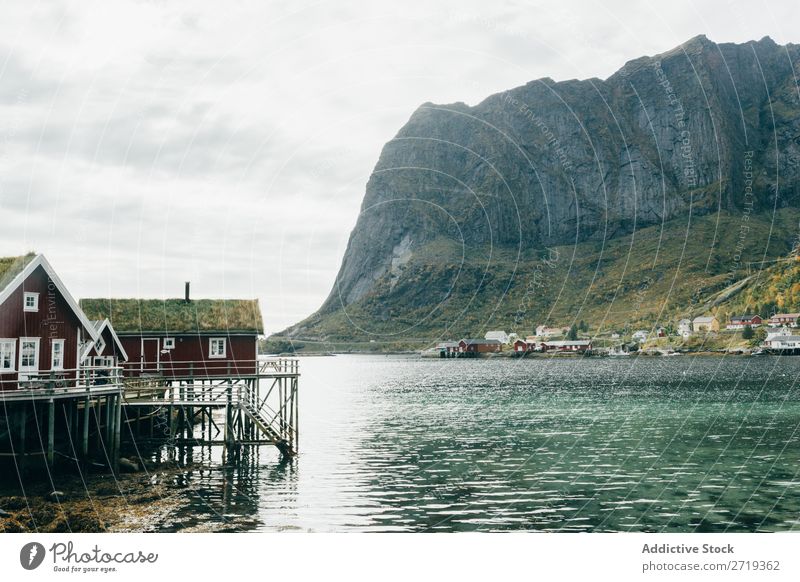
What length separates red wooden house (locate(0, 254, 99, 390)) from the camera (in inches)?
1417

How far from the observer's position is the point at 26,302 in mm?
37188

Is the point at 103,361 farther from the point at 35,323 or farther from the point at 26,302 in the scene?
the point at 26,302

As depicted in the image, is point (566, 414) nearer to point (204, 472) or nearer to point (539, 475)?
point (539, 475)

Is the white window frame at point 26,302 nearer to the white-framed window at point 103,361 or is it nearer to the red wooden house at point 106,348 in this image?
the red wooden house at point 106,348

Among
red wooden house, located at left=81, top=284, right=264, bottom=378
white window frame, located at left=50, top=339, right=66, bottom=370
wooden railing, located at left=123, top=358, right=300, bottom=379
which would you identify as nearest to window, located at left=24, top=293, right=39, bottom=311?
white window frame, located at left=50, top=339, right=66, bottom=370

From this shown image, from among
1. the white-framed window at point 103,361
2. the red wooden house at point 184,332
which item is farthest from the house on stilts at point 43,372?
the red wooden house at point 184,332

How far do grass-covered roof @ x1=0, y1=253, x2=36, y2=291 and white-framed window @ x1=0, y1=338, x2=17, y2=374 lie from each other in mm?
2692

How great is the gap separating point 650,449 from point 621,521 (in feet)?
68.3

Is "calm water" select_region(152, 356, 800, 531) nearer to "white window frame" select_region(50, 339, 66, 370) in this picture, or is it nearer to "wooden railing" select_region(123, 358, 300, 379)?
"wooden railing" select_region(123, 358, 300, 379)

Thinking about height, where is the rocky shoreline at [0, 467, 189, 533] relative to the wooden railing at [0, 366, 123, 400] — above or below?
below

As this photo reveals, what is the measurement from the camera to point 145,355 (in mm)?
53031

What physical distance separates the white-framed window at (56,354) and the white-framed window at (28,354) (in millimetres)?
882

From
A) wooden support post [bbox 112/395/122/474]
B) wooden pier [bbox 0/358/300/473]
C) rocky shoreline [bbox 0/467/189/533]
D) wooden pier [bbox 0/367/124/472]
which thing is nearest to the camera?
rocky shoreline [bbox 0/467/189/533]
